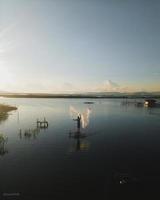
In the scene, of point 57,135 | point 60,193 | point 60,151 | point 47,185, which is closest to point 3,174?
point 47,185

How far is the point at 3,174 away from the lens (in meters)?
7.87

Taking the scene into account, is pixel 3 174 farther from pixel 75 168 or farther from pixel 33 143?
pixel 33 143

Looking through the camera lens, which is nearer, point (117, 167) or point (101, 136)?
point (117, 167)

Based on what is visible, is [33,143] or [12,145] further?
[33,143]

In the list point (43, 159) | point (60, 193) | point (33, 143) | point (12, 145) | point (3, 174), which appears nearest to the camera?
point (60, 193)

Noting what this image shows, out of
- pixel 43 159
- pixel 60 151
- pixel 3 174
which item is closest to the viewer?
pixel 3 174

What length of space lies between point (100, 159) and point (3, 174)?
3.83 metres

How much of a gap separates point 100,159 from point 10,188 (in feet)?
12.9

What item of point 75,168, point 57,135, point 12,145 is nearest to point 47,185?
point 75,168

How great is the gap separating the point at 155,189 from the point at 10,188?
426 centimetres

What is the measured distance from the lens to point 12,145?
37.4 feet

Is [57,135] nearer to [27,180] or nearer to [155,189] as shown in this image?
[27,180]

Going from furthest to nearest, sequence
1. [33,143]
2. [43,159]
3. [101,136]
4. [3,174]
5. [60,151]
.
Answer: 1. [101,136]
2. [33,143]
3. [60,151]
4. [43,159]
5. [3,174]

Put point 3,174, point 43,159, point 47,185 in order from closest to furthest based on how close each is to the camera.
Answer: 1. point 47,185
2. point 3,174
3. point 43,159
